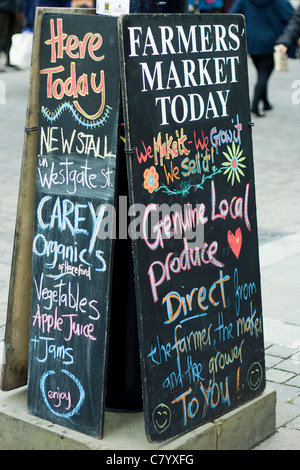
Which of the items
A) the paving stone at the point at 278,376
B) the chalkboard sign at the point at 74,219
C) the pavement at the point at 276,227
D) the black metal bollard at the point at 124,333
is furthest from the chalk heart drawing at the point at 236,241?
the paving stone at the point at 278,376

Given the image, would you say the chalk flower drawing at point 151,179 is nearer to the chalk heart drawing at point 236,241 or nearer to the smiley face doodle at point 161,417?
the chalk heart drawing at point 236,241

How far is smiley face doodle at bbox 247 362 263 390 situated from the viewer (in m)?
3.50

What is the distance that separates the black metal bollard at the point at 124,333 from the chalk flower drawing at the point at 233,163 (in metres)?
0.45

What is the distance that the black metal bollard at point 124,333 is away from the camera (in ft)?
10.6

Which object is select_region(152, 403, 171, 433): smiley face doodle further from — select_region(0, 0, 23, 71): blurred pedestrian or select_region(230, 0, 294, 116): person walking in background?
select_region(0, 0, 23, 71): blurred pedestrian

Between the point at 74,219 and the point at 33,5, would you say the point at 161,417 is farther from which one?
the point at 33,5

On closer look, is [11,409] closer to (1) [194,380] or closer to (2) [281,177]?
(1) [194,380]

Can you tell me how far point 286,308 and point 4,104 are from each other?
7.83 metres

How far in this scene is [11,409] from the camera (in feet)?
11.0

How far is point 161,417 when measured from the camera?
119 inches

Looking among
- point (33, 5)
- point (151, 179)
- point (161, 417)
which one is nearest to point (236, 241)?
point (151, 179)

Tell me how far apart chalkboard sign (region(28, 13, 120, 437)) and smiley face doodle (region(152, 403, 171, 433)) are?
0.21 meters

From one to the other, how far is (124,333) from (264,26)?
8634 mm
